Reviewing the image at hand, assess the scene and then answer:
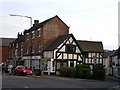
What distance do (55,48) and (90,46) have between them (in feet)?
39.4

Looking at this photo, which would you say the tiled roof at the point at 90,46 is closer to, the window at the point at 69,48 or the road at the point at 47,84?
the window at the point at 69,48

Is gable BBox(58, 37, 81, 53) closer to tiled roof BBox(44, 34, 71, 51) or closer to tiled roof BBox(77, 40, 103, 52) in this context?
tiled roof BBox(44, 34, 71, 51)

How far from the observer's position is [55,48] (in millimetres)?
44562

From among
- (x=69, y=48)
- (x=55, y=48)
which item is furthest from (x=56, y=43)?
(x=69, y=48)

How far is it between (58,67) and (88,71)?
9.58 metres

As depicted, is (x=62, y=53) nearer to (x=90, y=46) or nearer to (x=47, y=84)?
(x=90, y=46)

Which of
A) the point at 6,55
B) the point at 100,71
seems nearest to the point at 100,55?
the point at 100,71

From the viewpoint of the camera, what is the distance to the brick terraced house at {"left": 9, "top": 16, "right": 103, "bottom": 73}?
148ft

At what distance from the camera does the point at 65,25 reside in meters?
52.0

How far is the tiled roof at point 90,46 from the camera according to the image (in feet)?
173

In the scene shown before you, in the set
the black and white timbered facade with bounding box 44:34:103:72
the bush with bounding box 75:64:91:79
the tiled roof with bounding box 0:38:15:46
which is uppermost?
the tiled roof with bounding box 0:38:15:46

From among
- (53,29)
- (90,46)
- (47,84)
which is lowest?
(47,84)

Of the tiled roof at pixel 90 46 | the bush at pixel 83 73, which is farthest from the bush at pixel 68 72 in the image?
the tiled roof at pixel 90 46

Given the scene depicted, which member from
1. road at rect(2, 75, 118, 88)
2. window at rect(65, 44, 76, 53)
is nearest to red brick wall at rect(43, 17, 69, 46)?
window at rect(65, 44, 76, 53)
